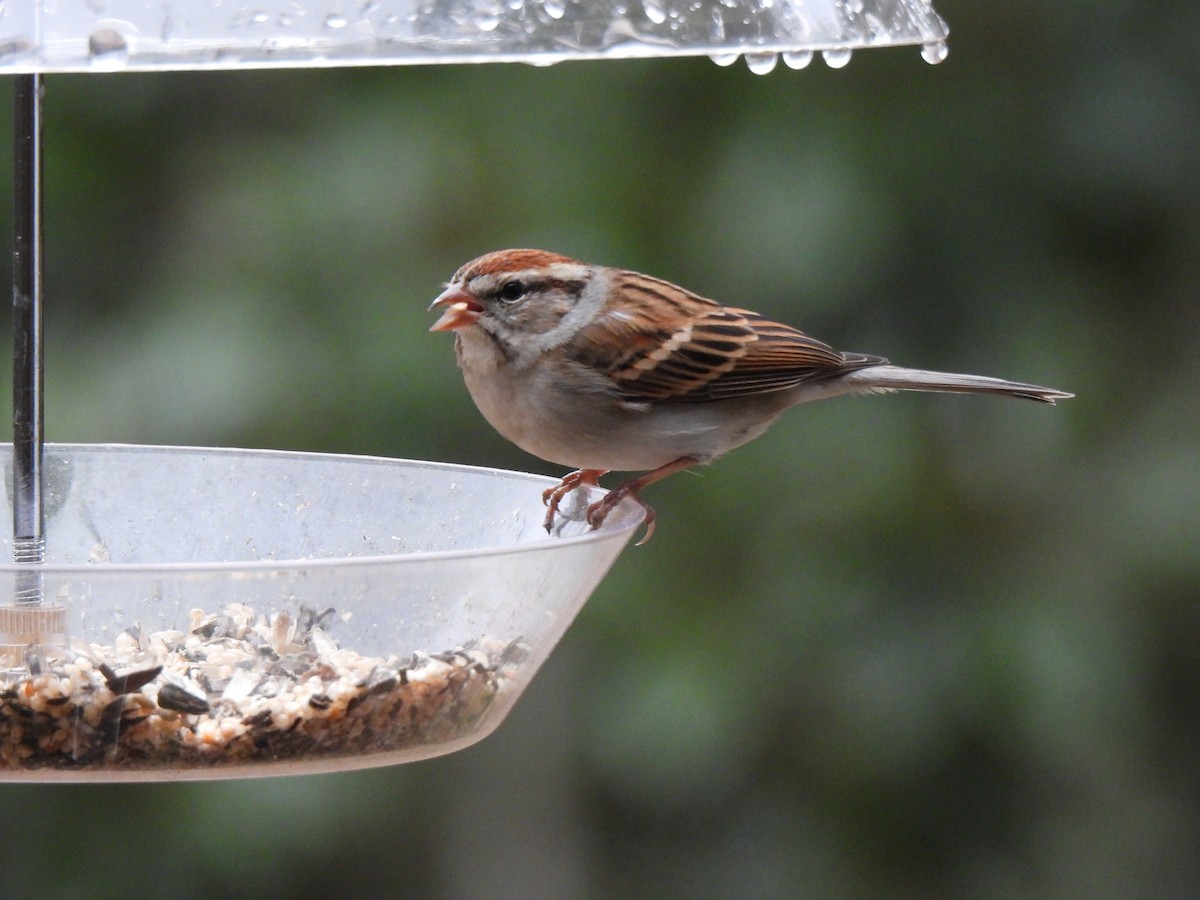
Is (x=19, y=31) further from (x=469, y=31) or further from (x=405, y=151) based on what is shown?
(x=405, y=151)

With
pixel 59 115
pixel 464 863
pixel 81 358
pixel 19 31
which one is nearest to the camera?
pixel 19 31

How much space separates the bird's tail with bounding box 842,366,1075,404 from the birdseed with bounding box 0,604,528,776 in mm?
1341

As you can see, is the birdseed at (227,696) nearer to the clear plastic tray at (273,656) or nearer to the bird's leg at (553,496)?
the clear plastic tray at (273,656)

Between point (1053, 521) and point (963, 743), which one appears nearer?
point (963, 743)

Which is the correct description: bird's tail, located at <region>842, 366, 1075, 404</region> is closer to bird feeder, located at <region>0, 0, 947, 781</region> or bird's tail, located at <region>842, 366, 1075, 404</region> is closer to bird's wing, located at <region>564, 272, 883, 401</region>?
bird's wing, located at <region>564, 272, 883, 401</region>

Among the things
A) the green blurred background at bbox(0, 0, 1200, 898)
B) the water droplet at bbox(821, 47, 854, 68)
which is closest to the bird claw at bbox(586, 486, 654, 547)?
the water droplet at bbox(821, 47, 854, 68)

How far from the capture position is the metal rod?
7.43ft

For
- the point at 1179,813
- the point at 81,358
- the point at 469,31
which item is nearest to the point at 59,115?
the point at 81,358

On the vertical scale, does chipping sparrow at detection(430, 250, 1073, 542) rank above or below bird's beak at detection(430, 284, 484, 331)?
below

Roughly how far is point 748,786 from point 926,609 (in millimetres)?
612

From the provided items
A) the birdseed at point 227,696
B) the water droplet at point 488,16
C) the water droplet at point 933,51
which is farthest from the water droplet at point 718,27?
the birdseed at point 227,696

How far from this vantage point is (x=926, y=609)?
13.8ft

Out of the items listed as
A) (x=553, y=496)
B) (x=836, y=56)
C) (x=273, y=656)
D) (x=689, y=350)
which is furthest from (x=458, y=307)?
(x=836, y=56)

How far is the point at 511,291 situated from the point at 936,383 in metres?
0.82
